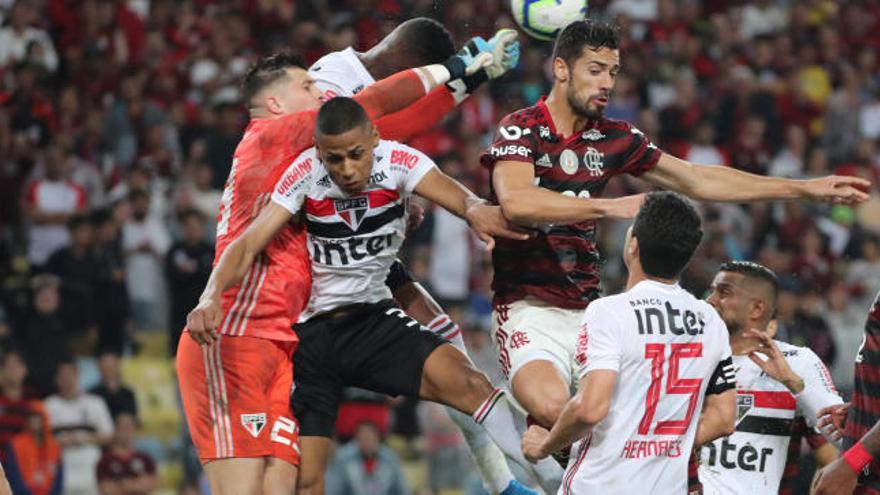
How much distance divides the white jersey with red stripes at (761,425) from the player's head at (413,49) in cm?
246

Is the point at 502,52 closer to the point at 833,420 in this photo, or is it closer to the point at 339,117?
the point at 339,117

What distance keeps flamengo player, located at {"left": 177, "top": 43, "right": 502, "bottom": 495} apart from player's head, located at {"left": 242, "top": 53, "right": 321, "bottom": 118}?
0.79 feet

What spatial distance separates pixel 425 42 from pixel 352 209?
5.39ft

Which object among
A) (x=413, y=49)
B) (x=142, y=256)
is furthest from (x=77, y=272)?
(x=413, y=49)

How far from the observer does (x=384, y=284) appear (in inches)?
279

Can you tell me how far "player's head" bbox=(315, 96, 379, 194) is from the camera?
20.9 feet

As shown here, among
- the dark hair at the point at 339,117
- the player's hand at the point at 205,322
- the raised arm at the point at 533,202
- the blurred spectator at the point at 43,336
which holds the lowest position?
the blurred spectator at the point at 43,336

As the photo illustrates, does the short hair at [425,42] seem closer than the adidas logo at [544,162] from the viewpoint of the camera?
No

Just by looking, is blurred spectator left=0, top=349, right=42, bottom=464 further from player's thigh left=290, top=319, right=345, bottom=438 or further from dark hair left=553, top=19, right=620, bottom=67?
dark hair left=553, top=19, right=620, bottom=67

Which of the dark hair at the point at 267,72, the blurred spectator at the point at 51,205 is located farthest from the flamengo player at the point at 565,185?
the blurred spectator at the point at 51,205

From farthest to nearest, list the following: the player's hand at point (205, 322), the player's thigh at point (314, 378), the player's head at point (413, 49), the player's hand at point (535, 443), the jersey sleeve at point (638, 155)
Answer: the player's head at point (413, 49), the player's thigh at point (314, 378), the jersey sleeve at point (638, 155), the player's hand at point (205, 322), the player's hand at point (535, 443)

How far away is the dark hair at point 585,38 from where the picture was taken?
6590 mm

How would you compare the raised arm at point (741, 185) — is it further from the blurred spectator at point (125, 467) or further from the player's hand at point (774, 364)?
the blurred spectator at point (125, 467)

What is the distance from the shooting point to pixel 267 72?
7.28 metres
